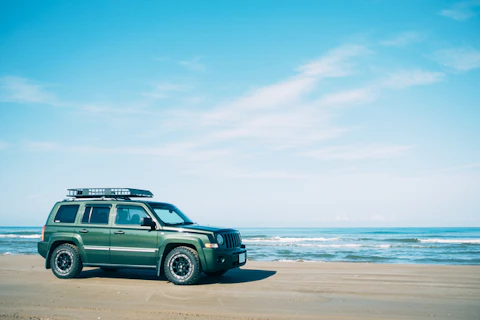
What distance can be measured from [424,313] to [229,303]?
10.3ft

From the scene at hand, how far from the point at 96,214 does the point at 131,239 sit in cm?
124

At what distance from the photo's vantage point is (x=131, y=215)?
10000mm

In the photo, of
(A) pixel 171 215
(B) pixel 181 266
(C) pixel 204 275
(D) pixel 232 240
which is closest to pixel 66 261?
(A) pixel 171 215

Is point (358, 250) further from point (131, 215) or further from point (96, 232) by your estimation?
point (96, 232)

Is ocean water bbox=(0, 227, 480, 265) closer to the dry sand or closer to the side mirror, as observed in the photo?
the dry sand

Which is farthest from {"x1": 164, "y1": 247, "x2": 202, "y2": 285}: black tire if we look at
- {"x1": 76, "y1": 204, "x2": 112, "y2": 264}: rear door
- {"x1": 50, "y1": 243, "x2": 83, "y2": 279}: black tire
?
{"x1": 50, "y1": 243, "x2": 83, "y2": 279}: black tire

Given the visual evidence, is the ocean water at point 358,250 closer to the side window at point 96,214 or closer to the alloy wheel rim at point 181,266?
the alloy wheel rim at point 181,266

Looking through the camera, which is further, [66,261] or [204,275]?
A: [204,275]

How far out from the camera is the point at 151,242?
954 cm

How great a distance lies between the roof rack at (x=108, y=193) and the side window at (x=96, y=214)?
0.27 m

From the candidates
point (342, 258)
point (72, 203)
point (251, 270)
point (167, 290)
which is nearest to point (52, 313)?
point (167, 290)

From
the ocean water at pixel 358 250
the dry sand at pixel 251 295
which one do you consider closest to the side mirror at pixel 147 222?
the dry sand at pixel 251 295

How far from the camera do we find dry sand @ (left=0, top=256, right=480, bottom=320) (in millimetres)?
6602

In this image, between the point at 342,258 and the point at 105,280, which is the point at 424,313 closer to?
the point at 105,280
